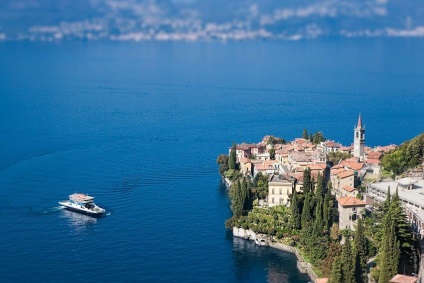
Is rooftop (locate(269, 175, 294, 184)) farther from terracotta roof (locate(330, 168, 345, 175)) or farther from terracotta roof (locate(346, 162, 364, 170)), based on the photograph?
terracotta roof (locate(346, 162, 364, 170))

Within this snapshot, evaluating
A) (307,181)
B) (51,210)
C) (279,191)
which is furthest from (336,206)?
(51,210)

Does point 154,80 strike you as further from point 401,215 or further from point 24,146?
point 401,215

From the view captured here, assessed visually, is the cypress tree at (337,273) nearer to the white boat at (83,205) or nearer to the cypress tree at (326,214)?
the cypress tree at (326,214)

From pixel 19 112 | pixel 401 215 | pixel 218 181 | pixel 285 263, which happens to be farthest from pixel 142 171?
pixel 19 112

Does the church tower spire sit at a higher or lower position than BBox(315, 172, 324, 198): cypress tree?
higher

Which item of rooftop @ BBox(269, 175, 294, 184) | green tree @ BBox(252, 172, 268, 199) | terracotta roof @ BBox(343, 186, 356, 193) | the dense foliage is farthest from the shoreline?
the dense foliage

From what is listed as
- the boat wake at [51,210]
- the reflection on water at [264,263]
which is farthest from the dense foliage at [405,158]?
the boat wake at [51,210]
